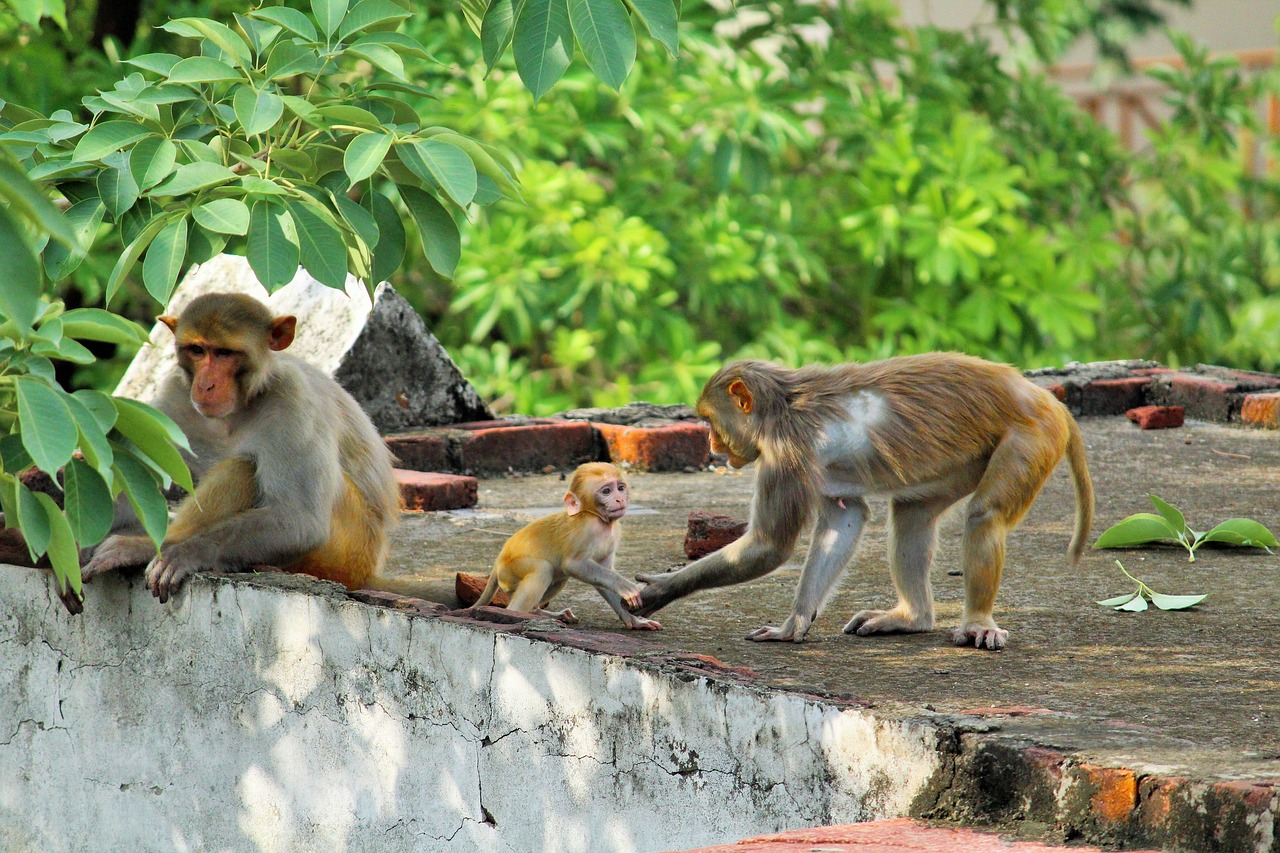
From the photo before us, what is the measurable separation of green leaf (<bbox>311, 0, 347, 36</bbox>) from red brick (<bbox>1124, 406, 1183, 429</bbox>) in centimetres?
507

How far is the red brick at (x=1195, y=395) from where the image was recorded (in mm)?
7484

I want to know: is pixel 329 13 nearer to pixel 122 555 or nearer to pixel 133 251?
pixel 133 251

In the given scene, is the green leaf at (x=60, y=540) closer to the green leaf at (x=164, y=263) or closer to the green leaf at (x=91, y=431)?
the green leaf at (x=91, y=431)

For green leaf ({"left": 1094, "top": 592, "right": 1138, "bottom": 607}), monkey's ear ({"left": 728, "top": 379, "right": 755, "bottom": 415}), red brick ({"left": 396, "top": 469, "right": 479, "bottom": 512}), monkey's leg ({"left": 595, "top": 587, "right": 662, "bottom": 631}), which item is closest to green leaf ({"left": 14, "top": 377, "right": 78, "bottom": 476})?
monkey's leg ({"left": 595, "top": 587, "right": 662, "bottom": 631})

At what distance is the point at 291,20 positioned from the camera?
3293 millimetres

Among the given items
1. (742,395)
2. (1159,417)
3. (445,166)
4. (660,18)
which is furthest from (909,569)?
(1159,417)

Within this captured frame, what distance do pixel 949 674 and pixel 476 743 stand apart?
1112 millimetres

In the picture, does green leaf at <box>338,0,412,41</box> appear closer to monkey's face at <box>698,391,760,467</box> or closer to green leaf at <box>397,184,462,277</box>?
green leaf at <box>397,184,462,277</box>

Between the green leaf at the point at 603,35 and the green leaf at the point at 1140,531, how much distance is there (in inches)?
108

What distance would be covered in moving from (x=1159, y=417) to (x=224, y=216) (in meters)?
5.27

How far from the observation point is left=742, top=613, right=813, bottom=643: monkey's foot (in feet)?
12.8

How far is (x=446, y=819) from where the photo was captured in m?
3.76

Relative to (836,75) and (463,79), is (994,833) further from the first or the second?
(836,75)

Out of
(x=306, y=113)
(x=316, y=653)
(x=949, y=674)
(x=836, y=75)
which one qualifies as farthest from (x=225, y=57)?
(x=836, y=75)
